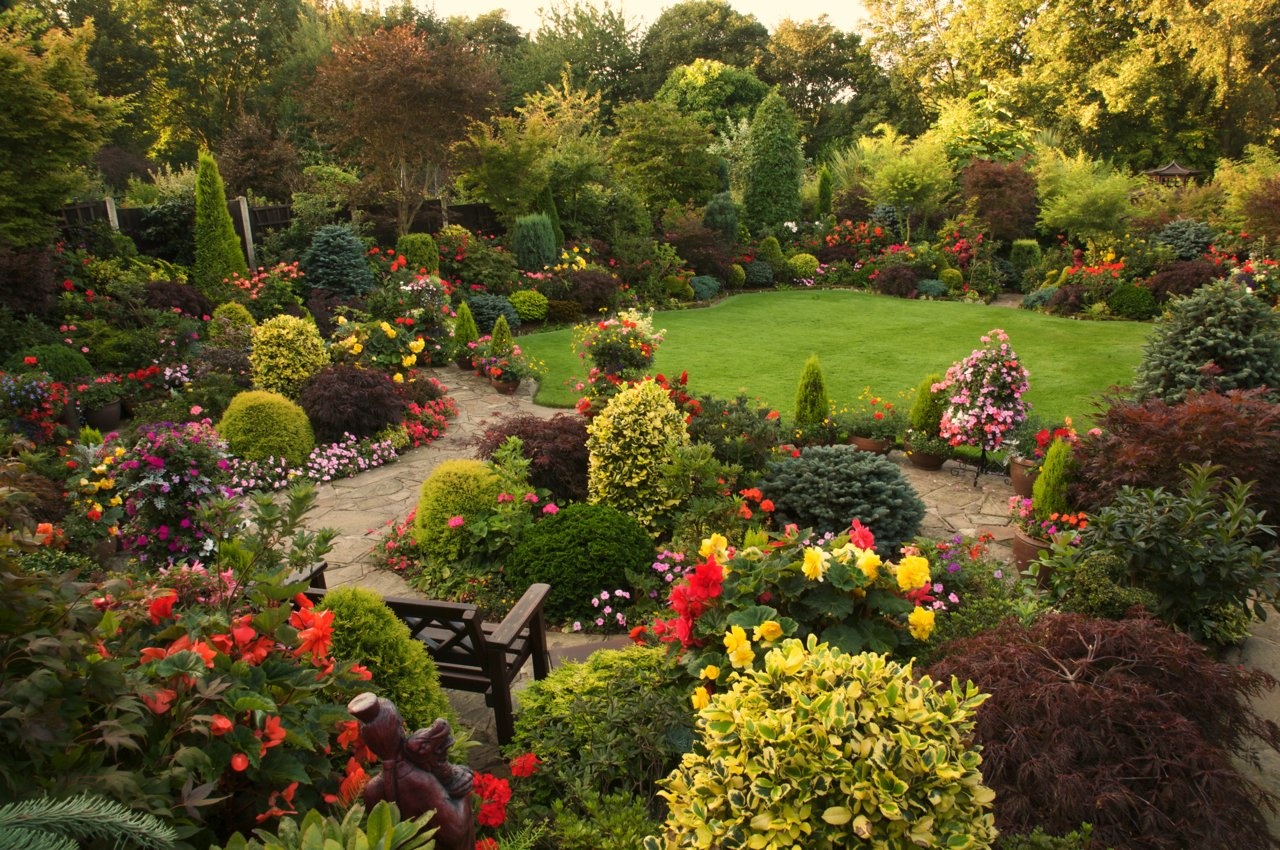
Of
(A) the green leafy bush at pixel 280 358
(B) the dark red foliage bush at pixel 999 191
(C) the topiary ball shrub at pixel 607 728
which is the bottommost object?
(C) the topiary ball shrub at pixel 607 728

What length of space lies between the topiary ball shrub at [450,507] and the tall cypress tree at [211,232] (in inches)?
297

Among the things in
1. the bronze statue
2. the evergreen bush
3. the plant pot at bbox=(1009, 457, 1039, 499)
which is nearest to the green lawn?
the evergreen bush

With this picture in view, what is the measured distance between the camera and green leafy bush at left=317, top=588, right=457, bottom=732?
9.53 ft

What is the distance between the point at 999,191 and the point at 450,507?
1632 cm

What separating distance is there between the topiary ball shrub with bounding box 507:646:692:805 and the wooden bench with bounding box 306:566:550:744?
0.15 metres

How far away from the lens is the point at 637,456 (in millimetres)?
5562

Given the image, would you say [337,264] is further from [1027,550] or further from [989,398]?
[1027,550]

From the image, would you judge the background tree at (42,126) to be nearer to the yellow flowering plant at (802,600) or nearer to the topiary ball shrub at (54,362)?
the topiary ball shrub at (54,362)

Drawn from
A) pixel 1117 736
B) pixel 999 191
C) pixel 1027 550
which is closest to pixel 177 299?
pixel 1027 550

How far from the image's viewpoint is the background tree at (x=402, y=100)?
1433 centimetres

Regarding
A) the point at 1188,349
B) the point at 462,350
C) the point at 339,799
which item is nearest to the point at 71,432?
the point at 462,350

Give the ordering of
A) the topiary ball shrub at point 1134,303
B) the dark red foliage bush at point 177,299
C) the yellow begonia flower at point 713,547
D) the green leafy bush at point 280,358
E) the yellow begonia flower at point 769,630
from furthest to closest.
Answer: the topiary ball shrub at point 1134,303
the dark red foliage bush at point 177,299
the green leafy bush at point 280,358
the yellow begonia flower at point 713,547
the yellow begonia flower at point 769,630

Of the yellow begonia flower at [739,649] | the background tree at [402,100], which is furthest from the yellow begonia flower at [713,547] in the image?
the background tree at [402,100]

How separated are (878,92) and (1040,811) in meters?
35.2
